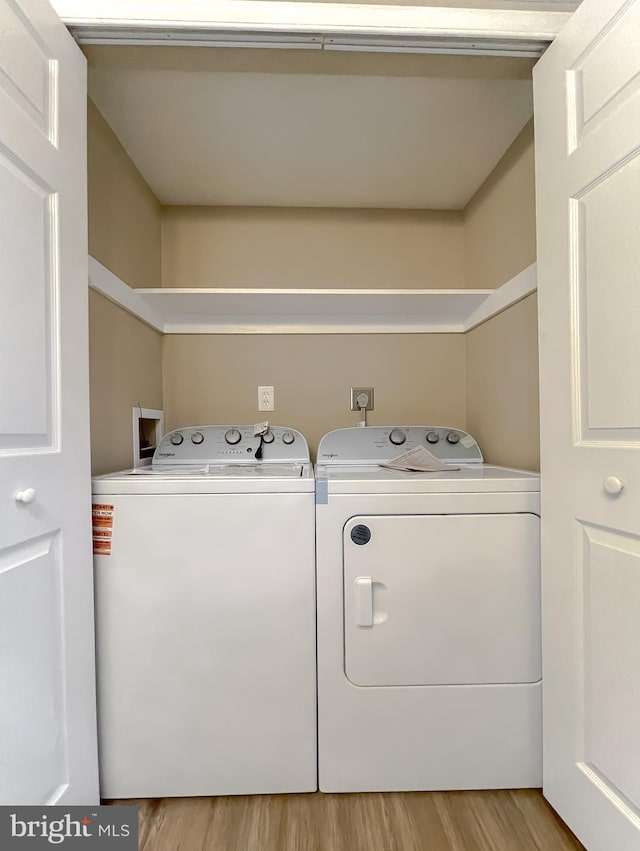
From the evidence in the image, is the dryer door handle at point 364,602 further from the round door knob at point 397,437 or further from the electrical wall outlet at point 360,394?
the electrical wall outlet at point 360,394

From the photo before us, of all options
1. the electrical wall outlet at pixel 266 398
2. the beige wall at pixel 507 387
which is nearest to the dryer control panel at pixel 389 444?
the beige wall at pixel 507 387

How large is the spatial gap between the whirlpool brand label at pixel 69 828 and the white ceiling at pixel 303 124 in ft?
6.02

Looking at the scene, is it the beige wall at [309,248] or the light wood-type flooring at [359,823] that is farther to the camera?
the beige wall at [309,248]

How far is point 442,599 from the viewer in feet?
4.16

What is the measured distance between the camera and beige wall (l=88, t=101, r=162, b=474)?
4.75 feet

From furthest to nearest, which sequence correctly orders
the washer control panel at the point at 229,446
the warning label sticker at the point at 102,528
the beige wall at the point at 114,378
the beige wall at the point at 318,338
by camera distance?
the beige wall at the point at 318,338 → the washer control panel at the point at 229,446 → the beige wall at the point at 114,378 → the warning label sticker at the point at 102,528

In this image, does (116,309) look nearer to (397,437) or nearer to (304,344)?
(304,344)

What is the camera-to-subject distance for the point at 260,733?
1.27m

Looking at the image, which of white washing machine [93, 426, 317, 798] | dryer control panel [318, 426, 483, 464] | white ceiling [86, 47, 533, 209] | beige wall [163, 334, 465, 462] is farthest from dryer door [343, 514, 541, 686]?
white ceiling [86, 47, 533, 209]

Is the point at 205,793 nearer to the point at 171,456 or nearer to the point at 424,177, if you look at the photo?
the point at 171,456

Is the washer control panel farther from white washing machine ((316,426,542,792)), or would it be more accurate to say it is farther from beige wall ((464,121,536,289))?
beige wall ((464,121,536,289))

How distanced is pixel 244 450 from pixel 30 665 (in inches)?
41.3

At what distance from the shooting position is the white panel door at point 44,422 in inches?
36.1

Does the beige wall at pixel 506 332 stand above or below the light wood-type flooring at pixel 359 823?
above
